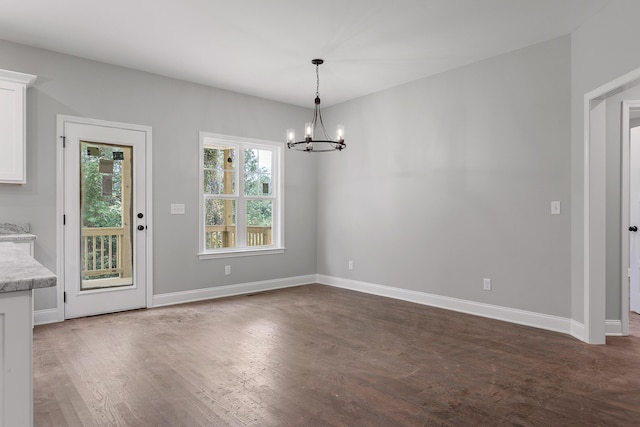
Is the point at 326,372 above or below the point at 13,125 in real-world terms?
below

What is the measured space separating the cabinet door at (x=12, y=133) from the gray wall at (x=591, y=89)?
17.1ft

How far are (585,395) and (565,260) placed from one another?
65.0 inches

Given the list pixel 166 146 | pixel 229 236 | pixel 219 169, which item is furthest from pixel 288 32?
pixel 229 236

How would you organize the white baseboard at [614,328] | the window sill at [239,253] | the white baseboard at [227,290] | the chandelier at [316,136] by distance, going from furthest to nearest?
the window sill at [239,253] < the white baseboard at [227,290] < the chandelier at [316,136] < the white baseboard at [614,328]

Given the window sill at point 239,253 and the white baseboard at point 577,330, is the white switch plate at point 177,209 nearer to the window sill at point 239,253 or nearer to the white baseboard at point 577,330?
the window sill at point 239,253

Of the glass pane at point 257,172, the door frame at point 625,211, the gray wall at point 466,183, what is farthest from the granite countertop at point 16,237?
the door frame at point 625,211

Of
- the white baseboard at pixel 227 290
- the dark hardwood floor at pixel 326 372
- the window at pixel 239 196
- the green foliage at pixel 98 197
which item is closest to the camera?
Result: the dark hardwood floor at pixel 326 372

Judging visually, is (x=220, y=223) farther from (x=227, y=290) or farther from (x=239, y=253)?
(x=227, y=290)

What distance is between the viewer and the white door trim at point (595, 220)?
11.6ft

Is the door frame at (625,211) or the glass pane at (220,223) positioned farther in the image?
the glass pane at (220,223)

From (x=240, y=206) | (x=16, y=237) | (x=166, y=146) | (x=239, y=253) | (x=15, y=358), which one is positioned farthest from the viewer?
(x=240, y=206)

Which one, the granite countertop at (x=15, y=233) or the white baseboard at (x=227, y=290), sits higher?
the granite countertop at (x=15, y=233)

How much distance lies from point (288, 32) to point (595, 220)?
10.8 ft

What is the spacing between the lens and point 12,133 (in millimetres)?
3793
